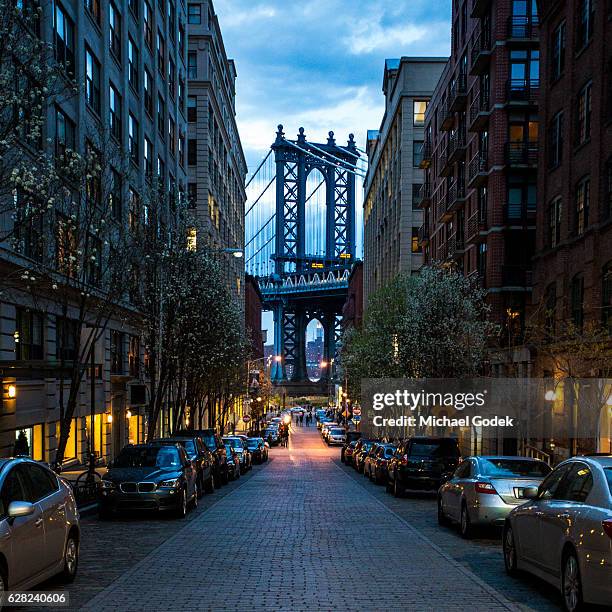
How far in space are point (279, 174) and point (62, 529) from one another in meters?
189

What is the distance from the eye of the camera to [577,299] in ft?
104

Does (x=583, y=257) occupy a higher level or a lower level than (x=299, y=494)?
higher

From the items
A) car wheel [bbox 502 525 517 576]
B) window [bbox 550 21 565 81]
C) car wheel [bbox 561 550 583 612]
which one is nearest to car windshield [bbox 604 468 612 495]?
car wheel [bbox 561 550 583 612]

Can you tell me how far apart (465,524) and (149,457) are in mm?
7623

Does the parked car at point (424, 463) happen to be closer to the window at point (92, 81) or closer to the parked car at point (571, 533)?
the parked car at point (571, 533)

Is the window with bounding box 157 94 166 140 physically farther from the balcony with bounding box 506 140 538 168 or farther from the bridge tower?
the bridge tower

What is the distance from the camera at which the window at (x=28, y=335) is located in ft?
88.5

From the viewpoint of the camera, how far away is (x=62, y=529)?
34.2 ft

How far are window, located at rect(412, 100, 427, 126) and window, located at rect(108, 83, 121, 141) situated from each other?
4025 cm

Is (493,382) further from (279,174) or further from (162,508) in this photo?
(279,174)

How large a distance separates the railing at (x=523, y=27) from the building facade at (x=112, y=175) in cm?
1765

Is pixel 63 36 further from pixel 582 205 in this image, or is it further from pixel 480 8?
pixel 480 8

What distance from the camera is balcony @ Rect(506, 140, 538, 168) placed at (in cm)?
4341

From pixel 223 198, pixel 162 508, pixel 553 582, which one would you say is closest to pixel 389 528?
pixel 162 508
